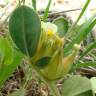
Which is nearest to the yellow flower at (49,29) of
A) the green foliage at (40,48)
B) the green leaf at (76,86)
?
the green foliage at (40,48)

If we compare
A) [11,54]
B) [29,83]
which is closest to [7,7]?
[29,83]

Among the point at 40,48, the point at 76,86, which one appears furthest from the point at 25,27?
the point at 76,86

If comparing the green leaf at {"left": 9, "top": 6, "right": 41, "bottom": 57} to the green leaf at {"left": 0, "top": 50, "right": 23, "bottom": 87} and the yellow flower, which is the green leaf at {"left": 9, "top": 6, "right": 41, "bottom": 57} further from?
the green leaf at {"left": 0, "top": 50, "right": 23, "bottom": 87}

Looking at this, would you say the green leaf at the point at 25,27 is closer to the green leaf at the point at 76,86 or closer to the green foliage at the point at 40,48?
the green foliage at the point at 40,48

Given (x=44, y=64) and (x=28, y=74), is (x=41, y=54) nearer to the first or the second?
(x=44, y=64)

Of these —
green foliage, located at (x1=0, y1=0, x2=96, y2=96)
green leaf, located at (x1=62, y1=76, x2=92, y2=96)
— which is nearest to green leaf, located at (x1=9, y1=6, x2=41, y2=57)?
green foliage, located at (x1=0, y1=0, x2=96, y2=96)
